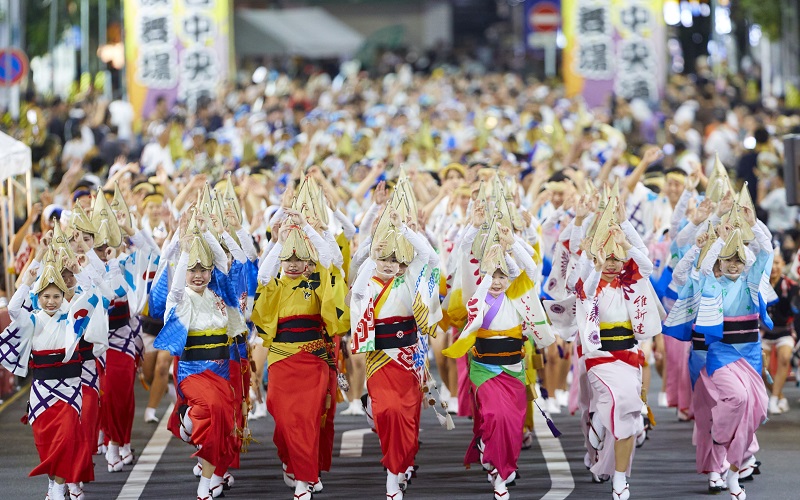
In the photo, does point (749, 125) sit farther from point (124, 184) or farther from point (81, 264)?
point (81, 264)

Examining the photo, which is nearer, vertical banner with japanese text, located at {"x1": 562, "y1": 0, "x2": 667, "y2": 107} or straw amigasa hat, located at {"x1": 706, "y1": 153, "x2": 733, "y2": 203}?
straw amigasa hat, located at {"x1": 706, "y1": 153, "x2": 733, "y2": 203}

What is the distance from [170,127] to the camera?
794 inches

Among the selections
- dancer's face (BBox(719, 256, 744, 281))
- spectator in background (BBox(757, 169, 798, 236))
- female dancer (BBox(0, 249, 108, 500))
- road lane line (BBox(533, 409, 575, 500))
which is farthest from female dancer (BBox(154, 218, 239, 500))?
spectator in background (BBox(757, 169, 798, 236))

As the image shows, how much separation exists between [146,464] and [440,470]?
204 centimetres

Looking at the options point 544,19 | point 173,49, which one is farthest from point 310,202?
point 544,19

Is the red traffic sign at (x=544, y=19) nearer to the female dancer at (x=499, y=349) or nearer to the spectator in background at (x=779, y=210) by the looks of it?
the spectator in background at (x=779, y=210)

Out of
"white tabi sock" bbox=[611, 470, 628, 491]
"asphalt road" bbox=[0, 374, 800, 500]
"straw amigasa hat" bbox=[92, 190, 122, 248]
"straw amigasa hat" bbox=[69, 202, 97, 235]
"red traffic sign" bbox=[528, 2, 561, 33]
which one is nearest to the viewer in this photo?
"white tabi sock" bbox=[611, 470, 628, 491]

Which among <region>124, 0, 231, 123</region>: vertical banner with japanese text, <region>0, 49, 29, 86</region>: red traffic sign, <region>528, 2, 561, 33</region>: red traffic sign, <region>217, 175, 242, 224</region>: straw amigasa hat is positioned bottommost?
<region>217, 175, 242, 224</region>: straw amigasa hat

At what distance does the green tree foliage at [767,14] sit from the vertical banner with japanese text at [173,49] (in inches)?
404

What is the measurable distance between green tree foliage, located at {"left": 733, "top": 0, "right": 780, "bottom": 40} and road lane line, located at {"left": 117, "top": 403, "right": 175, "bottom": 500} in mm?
19823

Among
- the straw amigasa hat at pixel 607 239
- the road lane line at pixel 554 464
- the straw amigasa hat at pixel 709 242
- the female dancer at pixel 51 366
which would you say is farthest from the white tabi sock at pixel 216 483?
the straw amigasa hat at pixel 709 242

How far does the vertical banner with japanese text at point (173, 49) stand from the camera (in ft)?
88.3

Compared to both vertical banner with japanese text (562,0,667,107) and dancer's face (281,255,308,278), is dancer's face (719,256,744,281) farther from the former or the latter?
vertical banner with japanese text (562,0,667,107)

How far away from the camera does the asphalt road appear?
9.09m
